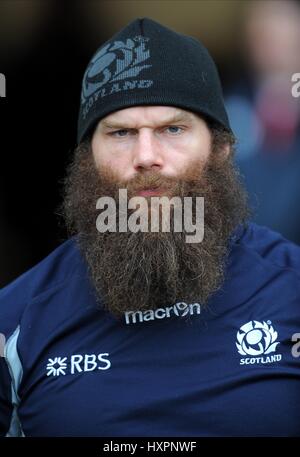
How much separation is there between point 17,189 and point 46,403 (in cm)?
183

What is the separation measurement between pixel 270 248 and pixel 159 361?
2.00 feet

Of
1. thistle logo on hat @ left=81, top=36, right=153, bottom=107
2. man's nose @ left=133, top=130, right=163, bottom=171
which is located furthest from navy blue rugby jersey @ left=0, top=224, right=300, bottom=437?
thistle logo on hat @ left=81, top=36, right=153, bottom=107

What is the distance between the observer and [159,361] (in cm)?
213

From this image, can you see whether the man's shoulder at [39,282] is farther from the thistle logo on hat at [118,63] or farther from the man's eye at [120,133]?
the thistle logo on hat at [118,63]

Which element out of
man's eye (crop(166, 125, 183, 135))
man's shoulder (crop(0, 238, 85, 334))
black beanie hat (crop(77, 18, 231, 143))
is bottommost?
man's shoulder (crop(0, 238, 85, 334))

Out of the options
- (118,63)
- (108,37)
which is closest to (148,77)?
(118,63)

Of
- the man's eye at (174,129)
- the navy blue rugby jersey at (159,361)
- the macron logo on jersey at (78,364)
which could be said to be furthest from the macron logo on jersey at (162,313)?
the man's eye at (174,129)

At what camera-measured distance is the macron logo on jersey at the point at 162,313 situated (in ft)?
7.32

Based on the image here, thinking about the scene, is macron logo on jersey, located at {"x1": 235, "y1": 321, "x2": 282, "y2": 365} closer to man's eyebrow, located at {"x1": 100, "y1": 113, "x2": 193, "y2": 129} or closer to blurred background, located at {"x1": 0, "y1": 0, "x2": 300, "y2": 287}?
man's eyebrow, located at {"x1": 100, "y1": 113, "x2": 193, "y2": 129}

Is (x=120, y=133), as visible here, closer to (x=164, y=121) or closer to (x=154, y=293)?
(x=164, y=121)

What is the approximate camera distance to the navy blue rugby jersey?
2053 millimetres

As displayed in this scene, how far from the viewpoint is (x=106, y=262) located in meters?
2.33

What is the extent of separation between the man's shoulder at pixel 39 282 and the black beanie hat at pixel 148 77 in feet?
1.54
